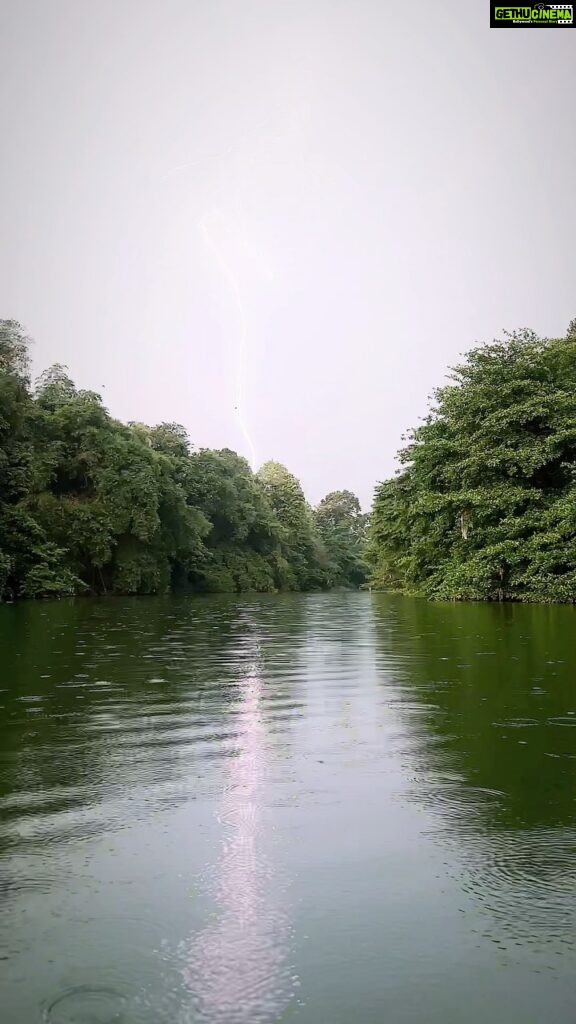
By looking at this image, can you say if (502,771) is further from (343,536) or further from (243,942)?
(343,536)

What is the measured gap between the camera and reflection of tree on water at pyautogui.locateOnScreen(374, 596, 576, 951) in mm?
2775

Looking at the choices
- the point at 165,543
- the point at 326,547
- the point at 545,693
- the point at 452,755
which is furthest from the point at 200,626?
the point at 326,547

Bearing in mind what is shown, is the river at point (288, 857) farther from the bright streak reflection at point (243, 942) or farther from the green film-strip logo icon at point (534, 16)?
the green film-strip logo icon at point (534, 16)

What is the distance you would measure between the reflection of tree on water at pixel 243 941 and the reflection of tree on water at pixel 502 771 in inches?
27.0

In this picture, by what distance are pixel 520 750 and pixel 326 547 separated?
304ft

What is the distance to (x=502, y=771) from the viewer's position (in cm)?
450

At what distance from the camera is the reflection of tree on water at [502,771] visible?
9.11 ft

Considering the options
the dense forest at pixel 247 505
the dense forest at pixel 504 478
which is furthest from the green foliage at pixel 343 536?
the dense forest at pixel 504 478

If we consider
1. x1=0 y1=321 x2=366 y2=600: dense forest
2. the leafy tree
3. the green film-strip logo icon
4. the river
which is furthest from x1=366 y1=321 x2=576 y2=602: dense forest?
the leafy tree

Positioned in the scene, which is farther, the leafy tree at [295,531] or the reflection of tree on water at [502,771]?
the leafy tree at [295,531]

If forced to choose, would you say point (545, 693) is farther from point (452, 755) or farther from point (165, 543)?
point (165, 543)

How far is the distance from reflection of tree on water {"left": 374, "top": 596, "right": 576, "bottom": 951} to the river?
15 millimetres

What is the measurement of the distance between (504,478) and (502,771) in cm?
2603

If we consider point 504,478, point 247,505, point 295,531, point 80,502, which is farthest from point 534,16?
point 295,531
